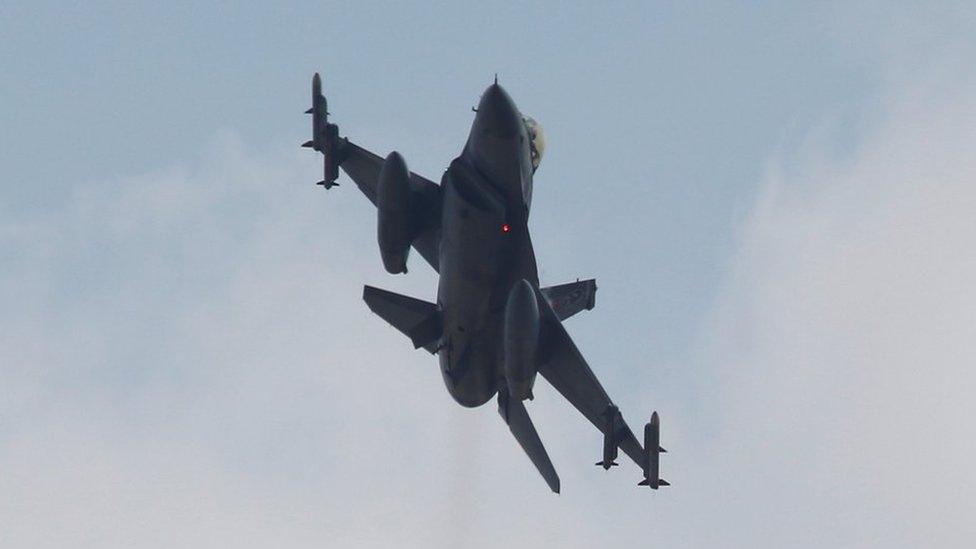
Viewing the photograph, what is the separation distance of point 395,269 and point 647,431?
8.93m

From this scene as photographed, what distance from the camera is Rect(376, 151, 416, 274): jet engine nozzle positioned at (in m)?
52.4

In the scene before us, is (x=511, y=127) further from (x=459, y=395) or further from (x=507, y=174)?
(x=459, y=395)

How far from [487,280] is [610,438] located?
23.2 ft

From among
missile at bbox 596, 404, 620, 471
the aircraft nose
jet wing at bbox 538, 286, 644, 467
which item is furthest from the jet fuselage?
missile at bbox 596, 404, 620, 471

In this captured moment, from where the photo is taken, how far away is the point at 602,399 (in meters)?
56.7

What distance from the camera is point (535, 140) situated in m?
56.1

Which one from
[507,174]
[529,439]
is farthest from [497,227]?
[529,439]

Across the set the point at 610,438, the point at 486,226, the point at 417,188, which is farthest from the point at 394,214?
the point at 610,438

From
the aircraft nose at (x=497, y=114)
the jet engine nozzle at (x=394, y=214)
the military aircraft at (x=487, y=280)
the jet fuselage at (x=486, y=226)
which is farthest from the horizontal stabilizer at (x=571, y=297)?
the aircraft nose at (x=497, y=114)

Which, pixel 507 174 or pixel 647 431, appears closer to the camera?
pixel 507 174

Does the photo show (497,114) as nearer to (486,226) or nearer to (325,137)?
(486,226)

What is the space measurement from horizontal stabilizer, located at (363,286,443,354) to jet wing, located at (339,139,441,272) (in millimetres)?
1516

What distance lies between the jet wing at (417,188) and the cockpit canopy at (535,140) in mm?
3125

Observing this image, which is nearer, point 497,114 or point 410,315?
point 497,114
